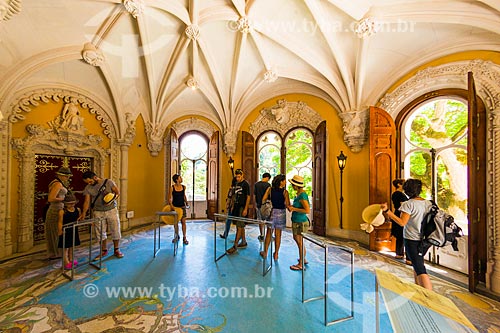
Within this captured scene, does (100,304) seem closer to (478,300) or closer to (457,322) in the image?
(457,322)

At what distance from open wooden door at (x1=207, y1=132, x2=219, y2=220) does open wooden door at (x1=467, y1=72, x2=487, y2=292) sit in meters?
6.28

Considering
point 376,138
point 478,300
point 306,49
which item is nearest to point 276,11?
point 306,49

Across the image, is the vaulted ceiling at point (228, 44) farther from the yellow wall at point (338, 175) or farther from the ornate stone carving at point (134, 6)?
the yellow wall at point (338, 175)

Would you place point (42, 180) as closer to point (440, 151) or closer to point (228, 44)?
point (228, 44)

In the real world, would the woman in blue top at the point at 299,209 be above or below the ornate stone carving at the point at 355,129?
below

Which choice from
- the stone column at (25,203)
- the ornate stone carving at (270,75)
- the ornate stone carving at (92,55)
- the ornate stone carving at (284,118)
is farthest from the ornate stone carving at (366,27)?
the stone column at (25,203)

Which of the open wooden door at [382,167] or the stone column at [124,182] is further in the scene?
the stone column at [124,182]

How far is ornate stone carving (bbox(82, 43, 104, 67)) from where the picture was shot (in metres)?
4.48

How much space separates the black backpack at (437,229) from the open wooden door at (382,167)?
2.21 metres

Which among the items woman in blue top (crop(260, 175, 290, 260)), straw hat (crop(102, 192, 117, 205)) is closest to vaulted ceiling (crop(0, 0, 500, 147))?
straw hat (crop(102, 192, 117, 205))

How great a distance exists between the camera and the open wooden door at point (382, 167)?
4.50 m

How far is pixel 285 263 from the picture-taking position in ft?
12.3

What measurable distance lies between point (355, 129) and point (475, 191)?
8.87ft

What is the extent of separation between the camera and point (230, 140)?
7.13m
